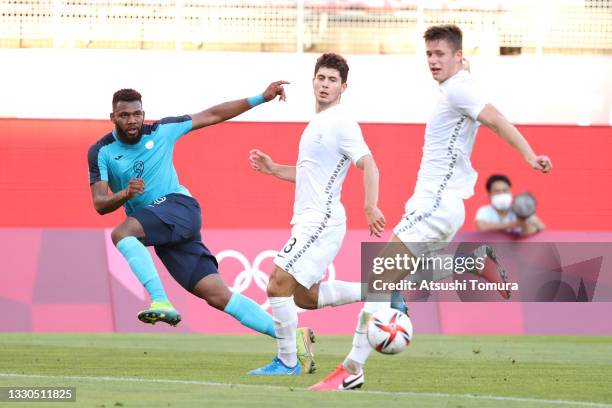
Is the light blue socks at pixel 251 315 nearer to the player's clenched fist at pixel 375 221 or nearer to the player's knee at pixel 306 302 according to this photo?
the player's knee at pixel 306 302

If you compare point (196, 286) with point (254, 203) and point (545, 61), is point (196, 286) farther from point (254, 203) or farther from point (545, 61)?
point (545, 61)

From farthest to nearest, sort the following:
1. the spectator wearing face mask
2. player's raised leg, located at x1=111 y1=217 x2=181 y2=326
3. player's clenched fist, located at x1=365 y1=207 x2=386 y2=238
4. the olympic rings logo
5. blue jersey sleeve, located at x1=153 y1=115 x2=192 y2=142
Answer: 1. the spectator wearing face mask
2. the olympic rings logo
3. blue jersey sleeve, located at x1=153 y1=115 x2=192 y2=142
4. player's raised leg, located at x1=111 y1=217 x2=181 y2=326
5. player's clenched fist, located at x1=365 y1=207 x2=386 y2=238

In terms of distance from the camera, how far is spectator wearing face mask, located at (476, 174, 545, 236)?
17531 mm

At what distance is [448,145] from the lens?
8867 millimetres

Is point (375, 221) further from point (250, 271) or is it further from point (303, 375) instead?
point (250, 271)

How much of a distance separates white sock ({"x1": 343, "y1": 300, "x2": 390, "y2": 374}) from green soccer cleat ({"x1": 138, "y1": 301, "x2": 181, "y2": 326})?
5.42 feet

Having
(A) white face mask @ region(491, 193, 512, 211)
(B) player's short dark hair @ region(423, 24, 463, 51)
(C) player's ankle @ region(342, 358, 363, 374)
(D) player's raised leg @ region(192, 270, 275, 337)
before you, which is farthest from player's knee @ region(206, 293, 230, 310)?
(A) white face mask @ region(491, 193, 512, 211)

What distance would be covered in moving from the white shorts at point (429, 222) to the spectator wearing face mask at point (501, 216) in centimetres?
869

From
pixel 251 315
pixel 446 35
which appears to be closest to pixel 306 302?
pixel 251 315

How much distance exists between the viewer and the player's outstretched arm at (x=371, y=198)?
Answer: 338 inches

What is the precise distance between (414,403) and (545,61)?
17929 mm

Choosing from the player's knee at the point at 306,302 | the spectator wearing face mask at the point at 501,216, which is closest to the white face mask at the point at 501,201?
the spectator wearing face mask at the point at 501,216

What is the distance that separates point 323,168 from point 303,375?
4.81 ft

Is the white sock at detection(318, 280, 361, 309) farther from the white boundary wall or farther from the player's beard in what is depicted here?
the white boundary wall
